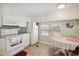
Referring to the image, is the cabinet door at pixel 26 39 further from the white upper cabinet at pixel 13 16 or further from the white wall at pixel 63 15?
the white wall at pixel 63 15

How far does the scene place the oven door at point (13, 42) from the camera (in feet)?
4.40

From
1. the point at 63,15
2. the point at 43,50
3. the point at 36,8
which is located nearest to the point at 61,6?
the point at 63,15

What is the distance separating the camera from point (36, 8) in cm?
142

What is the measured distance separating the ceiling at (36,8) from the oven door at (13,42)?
409mm

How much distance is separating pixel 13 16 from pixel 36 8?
14.1 inches

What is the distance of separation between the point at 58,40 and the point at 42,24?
348mm

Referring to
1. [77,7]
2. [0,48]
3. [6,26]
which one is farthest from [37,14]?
[0,48]

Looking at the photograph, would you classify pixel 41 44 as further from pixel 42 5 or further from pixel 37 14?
pixel 42 5

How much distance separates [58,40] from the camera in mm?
1449

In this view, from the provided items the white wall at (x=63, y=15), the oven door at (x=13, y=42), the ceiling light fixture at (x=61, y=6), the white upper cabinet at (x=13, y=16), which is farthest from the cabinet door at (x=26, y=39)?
the ceiling light fixture at (x=61, y=6)

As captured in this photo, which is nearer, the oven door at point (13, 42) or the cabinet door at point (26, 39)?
the oven door at point (13, 42)

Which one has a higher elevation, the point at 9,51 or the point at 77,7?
the point at 77,7

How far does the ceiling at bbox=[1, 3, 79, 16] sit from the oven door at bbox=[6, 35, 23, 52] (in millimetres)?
409

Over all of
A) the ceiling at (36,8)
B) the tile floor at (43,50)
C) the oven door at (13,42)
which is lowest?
the tile floor at (43,50)
